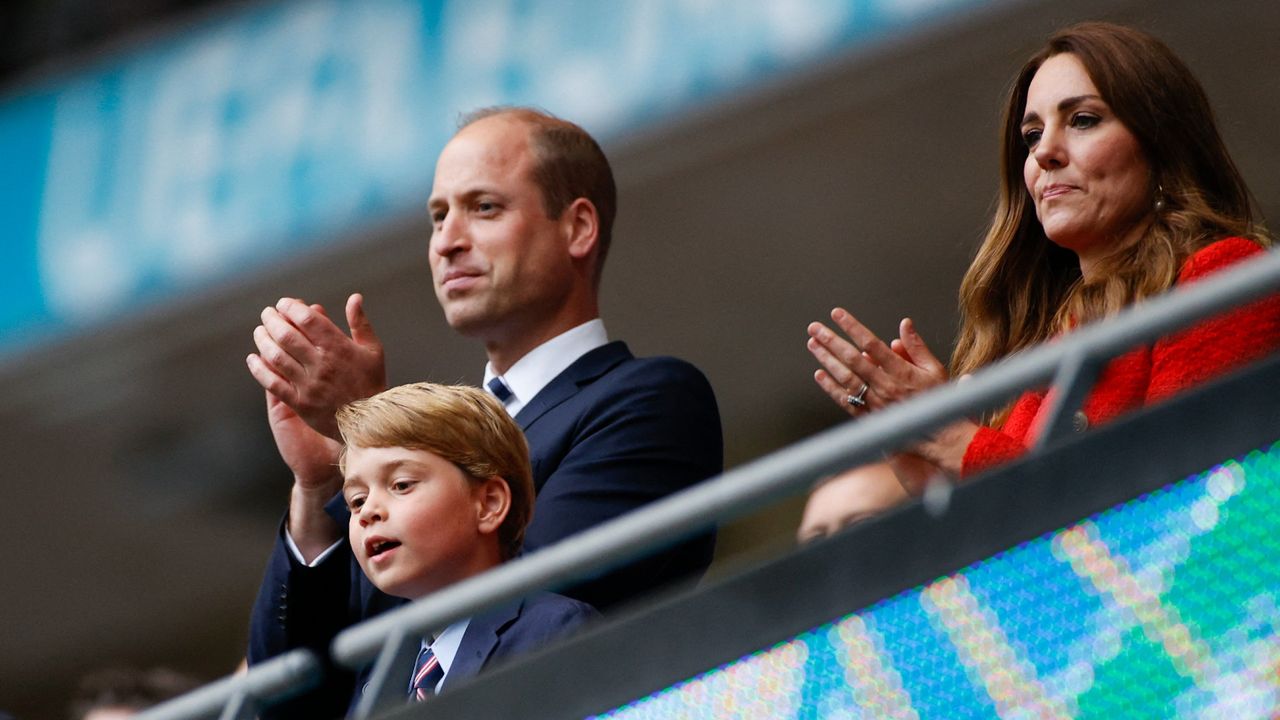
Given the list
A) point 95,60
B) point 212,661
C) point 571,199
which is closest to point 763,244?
point 95,60

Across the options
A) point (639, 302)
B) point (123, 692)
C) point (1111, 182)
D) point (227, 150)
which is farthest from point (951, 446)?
point (639, 302)

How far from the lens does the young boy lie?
2.37m

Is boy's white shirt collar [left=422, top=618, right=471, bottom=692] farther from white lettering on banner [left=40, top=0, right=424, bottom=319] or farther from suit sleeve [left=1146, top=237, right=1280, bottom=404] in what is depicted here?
white lettering on banner [left=40, top=0, right=424, bottom=319]

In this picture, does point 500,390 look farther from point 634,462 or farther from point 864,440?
point 864,440

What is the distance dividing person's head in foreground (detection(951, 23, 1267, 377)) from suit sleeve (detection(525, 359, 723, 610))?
0.41 metres

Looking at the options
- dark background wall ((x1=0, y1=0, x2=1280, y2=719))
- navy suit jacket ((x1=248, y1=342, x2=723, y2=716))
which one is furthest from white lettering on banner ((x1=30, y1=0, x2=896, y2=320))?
navy suit jacket ((x1=248, y1=342, x2=723, y2=716))

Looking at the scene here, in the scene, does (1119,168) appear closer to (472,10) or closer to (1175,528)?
(1175,528)

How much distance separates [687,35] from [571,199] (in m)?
3.64

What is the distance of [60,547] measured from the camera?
1030cm

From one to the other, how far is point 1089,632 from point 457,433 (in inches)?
38.0

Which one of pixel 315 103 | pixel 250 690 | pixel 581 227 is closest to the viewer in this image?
pixel 250 690

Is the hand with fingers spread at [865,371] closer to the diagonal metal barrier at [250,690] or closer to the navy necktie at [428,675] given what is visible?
the navy necktie at [428,675]

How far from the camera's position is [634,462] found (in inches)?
105

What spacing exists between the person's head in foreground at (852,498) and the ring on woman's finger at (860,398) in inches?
24.6
